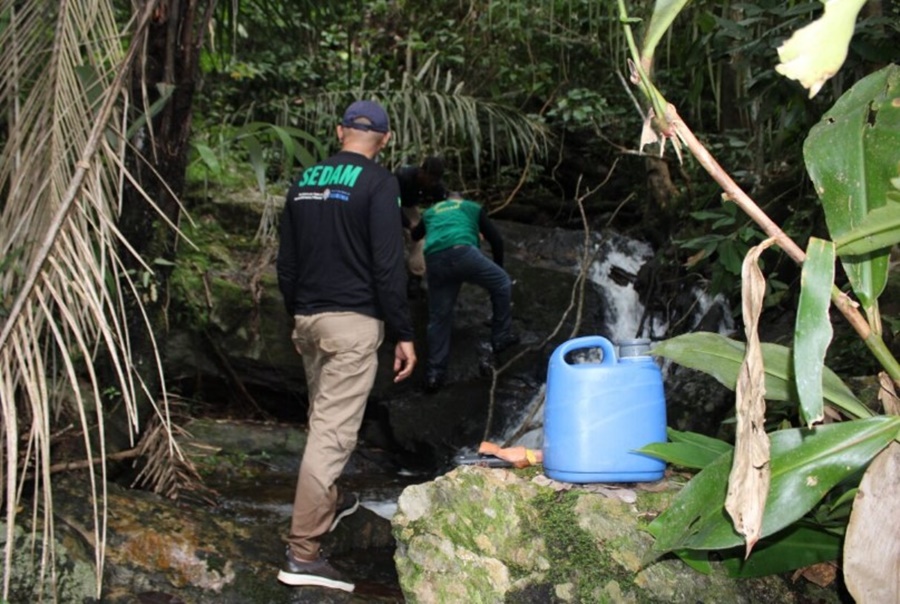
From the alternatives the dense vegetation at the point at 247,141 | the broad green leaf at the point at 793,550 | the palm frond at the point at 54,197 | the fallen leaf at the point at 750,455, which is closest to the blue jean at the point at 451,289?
the dense vegetation at the point at 247,141

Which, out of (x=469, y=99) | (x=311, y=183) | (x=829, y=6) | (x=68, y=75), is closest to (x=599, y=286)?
(x=469, y=99)

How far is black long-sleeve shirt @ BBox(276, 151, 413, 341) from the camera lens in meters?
3.81

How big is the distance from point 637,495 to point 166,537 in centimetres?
228

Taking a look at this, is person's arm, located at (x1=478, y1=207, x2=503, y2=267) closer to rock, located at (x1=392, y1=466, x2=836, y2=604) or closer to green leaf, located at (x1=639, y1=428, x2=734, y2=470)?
rock, located at (x1=392, y1=466, x2=836, y2=604)

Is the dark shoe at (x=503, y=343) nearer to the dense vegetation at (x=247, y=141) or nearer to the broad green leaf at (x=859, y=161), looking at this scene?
the dense vegetation at (x=247, y=141)

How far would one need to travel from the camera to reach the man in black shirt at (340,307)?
3775 mm

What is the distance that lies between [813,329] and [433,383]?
5.29m

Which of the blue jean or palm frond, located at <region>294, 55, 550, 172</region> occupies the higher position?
palm frond, located at <region>294, 55, 550, 172</region>

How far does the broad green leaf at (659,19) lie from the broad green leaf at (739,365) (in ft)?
2.34

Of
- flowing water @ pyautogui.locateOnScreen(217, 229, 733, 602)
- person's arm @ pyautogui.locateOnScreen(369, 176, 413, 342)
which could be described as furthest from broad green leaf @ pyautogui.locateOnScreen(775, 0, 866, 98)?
person's arm @ pyautogui.locateOnScreen(369, 176, 413, 342)

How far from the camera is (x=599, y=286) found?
25.9ft

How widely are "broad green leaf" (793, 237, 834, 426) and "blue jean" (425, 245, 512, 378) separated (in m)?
4.87

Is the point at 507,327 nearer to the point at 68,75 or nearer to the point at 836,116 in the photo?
the point at 68,75

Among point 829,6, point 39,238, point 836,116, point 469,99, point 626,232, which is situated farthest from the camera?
point 626,232
